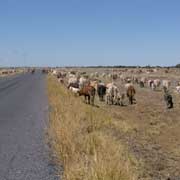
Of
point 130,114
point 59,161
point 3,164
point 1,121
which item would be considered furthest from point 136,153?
point 130,114

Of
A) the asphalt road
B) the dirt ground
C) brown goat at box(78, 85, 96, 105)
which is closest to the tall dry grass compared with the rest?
the asphalt road

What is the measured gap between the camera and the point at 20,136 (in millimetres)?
16672

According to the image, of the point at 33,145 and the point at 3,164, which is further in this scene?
the point at 33,145

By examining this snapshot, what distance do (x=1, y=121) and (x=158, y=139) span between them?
24.0 feet

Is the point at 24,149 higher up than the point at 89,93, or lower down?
higher up

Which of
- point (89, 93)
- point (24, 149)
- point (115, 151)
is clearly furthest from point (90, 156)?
point (89, 93)

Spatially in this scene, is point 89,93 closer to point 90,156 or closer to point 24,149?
point 24,149

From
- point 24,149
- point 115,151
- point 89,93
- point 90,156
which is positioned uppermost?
point 115,151

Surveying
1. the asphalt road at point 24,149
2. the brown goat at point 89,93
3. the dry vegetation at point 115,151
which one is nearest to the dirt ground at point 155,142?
the dry vegetation at point 115,151

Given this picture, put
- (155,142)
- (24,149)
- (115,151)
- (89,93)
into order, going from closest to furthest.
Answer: (115,151) < (24,149) < (155,142) < (89,93)

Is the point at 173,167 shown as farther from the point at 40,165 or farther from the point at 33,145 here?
the point at 33,145

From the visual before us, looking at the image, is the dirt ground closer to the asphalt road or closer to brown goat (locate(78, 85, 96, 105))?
the asphalt road

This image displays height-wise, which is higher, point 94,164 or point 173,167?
point 94,164

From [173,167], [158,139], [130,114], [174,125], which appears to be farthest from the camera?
[130,114]
